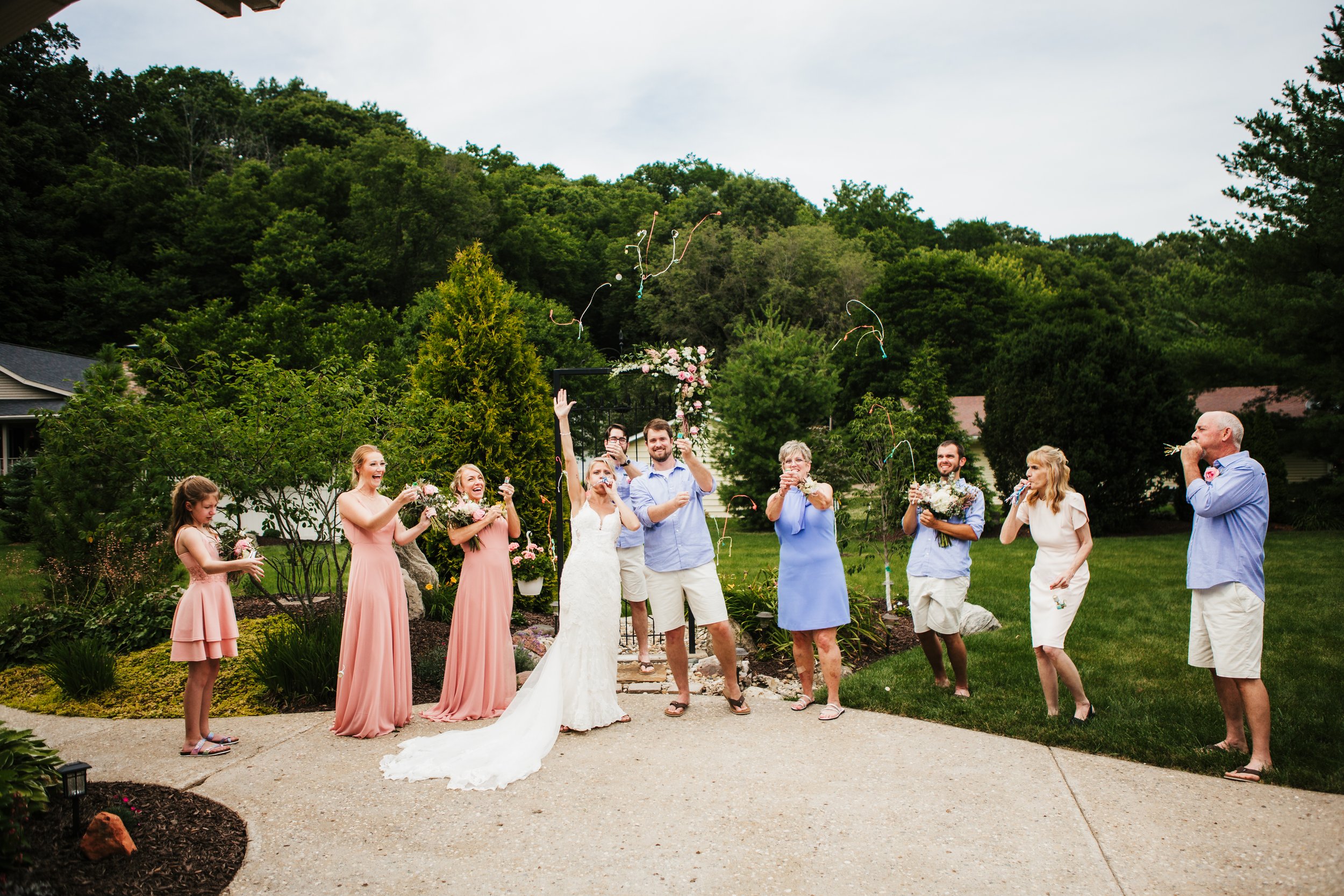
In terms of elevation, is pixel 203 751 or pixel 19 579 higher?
pixel 19 579

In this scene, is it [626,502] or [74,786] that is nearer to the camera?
[74,786]

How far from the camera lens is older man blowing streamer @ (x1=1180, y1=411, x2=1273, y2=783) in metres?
4.67

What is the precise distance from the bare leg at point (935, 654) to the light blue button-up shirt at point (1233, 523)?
1990 mm

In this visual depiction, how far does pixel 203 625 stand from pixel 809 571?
412 centimetres

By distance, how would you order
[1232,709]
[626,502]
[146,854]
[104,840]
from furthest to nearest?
1. [626,502]
2. [1232,709]
3. [146,854]
4. [104,840]

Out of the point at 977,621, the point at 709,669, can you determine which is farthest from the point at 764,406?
the point at 709,669

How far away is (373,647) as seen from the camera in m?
5.77

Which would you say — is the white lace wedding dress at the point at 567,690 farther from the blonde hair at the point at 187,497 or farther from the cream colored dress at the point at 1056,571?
the cream colored dress at the point at 1056,571

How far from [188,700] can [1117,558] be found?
50.4 ft

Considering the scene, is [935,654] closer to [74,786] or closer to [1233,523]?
[1233,523]

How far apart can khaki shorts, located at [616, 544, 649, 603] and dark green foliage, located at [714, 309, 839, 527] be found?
14728 mm

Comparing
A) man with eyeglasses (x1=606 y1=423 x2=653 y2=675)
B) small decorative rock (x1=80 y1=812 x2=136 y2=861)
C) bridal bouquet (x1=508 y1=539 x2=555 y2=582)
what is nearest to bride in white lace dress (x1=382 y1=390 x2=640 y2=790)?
man with eyeglasses (x1=606 y1=423 x2=653 y2=675)

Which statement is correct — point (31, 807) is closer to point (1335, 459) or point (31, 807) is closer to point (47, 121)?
point (1335, 459)

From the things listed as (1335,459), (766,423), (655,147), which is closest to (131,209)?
(655,147)
